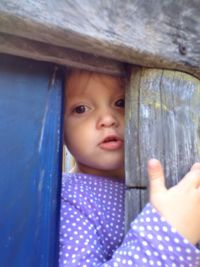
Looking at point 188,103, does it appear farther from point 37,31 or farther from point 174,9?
point 37,31

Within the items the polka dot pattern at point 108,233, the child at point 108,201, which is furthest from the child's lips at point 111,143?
the polka dot pattern at point 108,233

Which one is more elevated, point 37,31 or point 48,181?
point 37,31

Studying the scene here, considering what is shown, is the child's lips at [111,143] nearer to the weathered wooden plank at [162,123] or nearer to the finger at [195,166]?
the weathered wooden plank at [162,123]

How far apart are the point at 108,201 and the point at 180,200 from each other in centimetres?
29

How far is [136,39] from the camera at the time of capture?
0.91 metres

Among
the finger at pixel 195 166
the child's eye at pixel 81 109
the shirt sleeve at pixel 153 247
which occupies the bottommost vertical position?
the shirt sleeve at pixel 153 247

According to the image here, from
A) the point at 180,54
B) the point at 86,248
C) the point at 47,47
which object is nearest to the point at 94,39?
the point at 47,47

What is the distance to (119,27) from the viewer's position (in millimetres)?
896

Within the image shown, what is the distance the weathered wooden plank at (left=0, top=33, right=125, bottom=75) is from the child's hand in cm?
23

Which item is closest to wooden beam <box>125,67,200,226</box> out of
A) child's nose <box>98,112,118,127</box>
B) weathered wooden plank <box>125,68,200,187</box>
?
weathered wooden plank <box>125,68,200,187</box>

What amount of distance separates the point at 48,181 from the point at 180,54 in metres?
0.39

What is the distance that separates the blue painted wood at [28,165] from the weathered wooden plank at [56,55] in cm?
5

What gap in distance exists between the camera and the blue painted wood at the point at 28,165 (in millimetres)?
860

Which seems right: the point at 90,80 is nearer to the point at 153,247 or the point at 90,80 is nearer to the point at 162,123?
the point at 162,123
